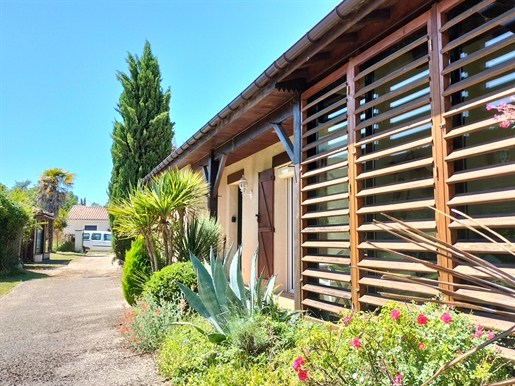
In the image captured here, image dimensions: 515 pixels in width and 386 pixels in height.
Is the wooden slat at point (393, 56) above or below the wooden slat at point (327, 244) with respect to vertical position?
above

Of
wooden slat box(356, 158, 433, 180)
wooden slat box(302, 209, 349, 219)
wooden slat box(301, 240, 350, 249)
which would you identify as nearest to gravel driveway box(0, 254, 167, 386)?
wooden slat box(301, 240, 350, 249)

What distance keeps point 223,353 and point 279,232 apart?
4331 millimetres

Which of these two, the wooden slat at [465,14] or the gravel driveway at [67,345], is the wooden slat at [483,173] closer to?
the wooden slat at [465,14]

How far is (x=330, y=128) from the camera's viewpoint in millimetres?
4414

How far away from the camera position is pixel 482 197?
8.38 ft

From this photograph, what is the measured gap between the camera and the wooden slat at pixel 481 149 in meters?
2.39

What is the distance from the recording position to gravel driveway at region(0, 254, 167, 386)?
392 cm

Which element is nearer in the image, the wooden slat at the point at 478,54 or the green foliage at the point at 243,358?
the wooden slat at the point at 478,54

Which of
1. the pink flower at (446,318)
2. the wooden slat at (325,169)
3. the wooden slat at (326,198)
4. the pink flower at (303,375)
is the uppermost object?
the wooden slat at (325,169)

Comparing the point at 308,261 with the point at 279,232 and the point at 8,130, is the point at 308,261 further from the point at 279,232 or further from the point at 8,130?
the point at 8,130

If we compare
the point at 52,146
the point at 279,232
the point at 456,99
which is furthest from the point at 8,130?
the point at 456,99

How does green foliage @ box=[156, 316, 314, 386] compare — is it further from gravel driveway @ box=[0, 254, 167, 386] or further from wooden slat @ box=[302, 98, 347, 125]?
wooden slat @ box=[302, 98, 347, 125]

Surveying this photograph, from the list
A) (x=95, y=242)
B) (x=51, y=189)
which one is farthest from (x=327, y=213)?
(x=95, y=242)

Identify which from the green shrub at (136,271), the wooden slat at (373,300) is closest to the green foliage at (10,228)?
the green shrub at (136,271)
